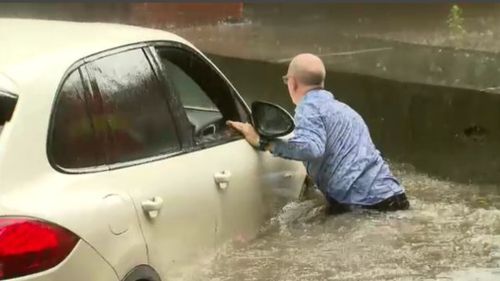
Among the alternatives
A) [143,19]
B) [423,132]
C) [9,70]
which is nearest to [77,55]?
[9,70]

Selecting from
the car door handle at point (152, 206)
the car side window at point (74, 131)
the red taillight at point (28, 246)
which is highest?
the car side window at point (74, 131)

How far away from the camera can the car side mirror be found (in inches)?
223

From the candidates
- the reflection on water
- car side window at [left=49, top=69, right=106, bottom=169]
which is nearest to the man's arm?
the reflection on water

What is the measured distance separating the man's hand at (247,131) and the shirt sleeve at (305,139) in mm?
119

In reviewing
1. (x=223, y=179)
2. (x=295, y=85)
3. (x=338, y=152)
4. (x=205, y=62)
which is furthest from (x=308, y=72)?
(x=223, y=179)

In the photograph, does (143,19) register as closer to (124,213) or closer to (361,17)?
(361,17)

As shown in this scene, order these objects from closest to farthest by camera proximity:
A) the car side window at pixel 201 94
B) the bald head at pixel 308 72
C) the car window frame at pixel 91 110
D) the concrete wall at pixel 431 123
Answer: the car window frame at pixel 91 110 < the car side window at pixel 201 94 < the bald head at pixel 308 72 < the concrete wall at pixel 431 123

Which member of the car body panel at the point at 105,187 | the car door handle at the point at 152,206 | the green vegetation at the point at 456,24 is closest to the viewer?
the car body panel at the point at 105,187

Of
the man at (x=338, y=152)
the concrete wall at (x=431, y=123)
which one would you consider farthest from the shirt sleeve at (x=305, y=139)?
the concrete wall at (x=431, y=123)

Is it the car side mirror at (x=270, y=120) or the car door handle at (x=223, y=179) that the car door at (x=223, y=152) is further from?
the car side mirror at (x=270, y=120)

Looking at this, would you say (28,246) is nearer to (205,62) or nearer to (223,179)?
(223,179)

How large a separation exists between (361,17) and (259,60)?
4.36 meters

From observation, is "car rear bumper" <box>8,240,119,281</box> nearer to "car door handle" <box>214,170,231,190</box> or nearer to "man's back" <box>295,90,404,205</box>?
"car door handle" <box>214,170,231,190</box>

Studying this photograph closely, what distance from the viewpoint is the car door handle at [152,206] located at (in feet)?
14.3
